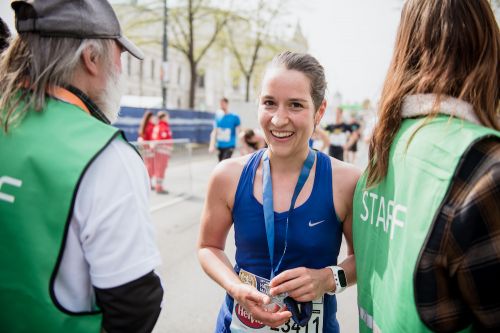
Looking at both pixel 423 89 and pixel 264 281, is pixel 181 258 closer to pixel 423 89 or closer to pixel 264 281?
pixel 264 281

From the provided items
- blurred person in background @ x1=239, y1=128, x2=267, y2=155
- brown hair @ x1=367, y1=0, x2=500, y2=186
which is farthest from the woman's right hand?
blurred person in background @ x1=239, y1=128, x2=267, y2=155

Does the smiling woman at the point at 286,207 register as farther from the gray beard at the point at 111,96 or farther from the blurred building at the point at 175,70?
the blurred building at the point at 175,70

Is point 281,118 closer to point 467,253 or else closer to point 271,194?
point 271,194

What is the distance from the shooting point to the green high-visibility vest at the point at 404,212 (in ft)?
3.08

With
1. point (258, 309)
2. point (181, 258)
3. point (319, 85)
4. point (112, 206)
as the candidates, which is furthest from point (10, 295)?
point (181, 258)

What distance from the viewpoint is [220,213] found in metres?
1.79

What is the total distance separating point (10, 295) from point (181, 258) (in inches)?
160

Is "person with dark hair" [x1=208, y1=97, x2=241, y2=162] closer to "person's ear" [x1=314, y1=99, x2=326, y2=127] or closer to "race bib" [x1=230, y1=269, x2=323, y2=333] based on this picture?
"person's ear" [x1=314, y1=99, x2=326, y2=127]

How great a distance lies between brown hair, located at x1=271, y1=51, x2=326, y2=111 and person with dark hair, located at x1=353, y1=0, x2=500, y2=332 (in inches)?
18.0

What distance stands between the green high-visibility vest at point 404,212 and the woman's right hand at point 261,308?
29cm

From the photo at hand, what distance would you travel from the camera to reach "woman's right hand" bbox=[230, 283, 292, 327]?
143 centimetres

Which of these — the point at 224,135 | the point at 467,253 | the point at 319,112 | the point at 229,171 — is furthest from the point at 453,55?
the point at 224,135

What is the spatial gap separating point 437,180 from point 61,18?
1080 mm

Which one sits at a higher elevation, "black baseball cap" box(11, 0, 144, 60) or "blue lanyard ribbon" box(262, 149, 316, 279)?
"black baseball cap" box(11, 0, 144, 60)
